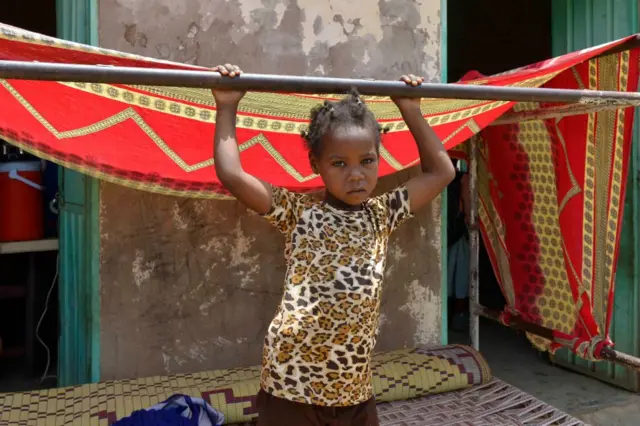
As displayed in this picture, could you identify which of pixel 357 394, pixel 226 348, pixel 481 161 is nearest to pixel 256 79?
pixel 357 394

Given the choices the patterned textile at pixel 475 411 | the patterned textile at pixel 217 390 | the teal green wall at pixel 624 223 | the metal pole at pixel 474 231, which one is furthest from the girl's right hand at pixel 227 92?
the teal green wall at pixel 624 223

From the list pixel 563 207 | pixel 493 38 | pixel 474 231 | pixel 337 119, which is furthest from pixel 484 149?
pixel 493 38

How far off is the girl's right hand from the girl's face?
255 mm

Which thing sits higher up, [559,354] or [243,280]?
[243,280]

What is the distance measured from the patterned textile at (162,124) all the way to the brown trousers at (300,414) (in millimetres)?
1040

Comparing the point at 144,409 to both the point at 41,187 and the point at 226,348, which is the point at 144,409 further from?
the point at 41,187

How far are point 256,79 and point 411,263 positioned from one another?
2.01m

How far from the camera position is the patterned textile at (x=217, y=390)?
262cm

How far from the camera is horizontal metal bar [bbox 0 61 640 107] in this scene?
1483mm

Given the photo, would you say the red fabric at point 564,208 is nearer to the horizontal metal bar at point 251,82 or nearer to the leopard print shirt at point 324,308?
the horizontal metal bar at point 251,82

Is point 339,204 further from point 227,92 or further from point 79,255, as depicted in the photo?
point 79,255

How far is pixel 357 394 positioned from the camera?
1660 mm

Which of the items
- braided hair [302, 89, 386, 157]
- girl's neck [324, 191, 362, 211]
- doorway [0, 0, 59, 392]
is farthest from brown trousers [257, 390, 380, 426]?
doorway [0, 0, 59, 392]

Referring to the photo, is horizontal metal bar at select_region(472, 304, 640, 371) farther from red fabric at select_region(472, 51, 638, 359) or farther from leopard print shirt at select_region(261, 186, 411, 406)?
leopard print shirt at select_region(261, 186, 411, 406)
